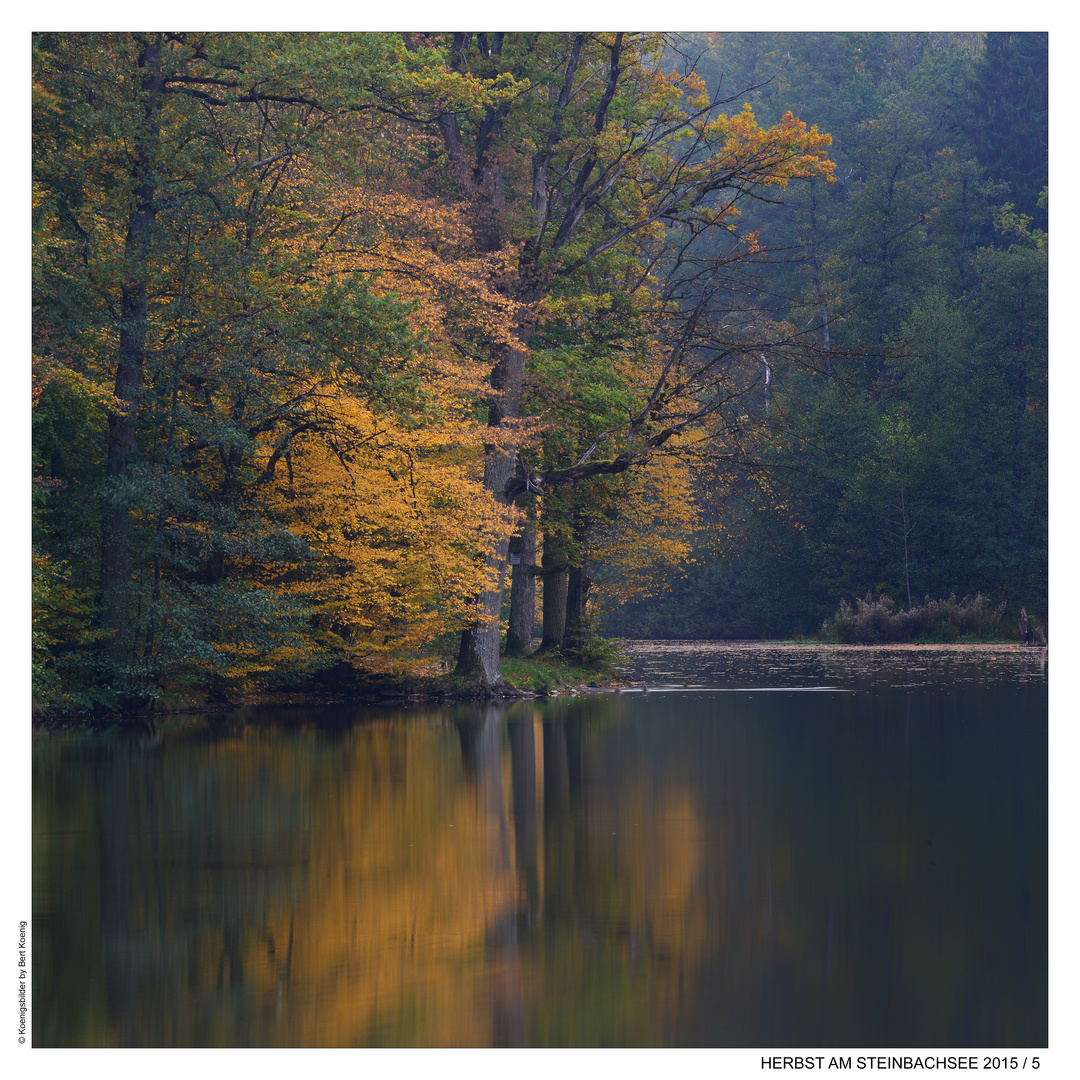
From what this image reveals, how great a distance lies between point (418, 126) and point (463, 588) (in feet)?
30.4

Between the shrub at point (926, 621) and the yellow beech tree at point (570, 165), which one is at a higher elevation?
the yellow beech tree at point (570, 165)

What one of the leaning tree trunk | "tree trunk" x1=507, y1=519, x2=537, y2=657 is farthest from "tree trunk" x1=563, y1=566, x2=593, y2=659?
the leaning tree trunk

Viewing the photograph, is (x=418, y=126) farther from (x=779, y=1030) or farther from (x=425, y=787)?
(x=779, y=1030)

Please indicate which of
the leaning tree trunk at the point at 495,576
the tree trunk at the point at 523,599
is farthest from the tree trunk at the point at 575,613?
the leaning tree trunk at the point at 495,576

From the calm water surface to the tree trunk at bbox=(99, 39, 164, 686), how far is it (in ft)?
12.6

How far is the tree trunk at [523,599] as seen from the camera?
94.6ft

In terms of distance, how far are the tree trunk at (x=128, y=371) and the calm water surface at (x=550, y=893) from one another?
12.6 feet

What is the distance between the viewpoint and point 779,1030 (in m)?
5.43

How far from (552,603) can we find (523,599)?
903 mm

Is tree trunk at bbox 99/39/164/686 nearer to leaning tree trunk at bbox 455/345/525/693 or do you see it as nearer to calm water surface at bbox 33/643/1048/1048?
calm water surface at bbox 33/643/1048/1048

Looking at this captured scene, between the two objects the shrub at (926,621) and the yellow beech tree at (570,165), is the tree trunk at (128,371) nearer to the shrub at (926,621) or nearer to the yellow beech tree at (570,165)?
the yellow beech tree at (570,165)

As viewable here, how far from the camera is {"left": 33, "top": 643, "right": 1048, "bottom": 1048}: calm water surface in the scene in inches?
223

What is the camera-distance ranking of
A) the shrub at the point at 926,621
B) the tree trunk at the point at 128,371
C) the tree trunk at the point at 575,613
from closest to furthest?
the tree trunk at the point at 128,371
the tree trunk at the point at 575,613
the shrub at the point at 926,621

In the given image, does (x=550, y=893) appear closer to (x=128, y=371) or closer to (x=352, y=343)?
(x=352, y=343)
